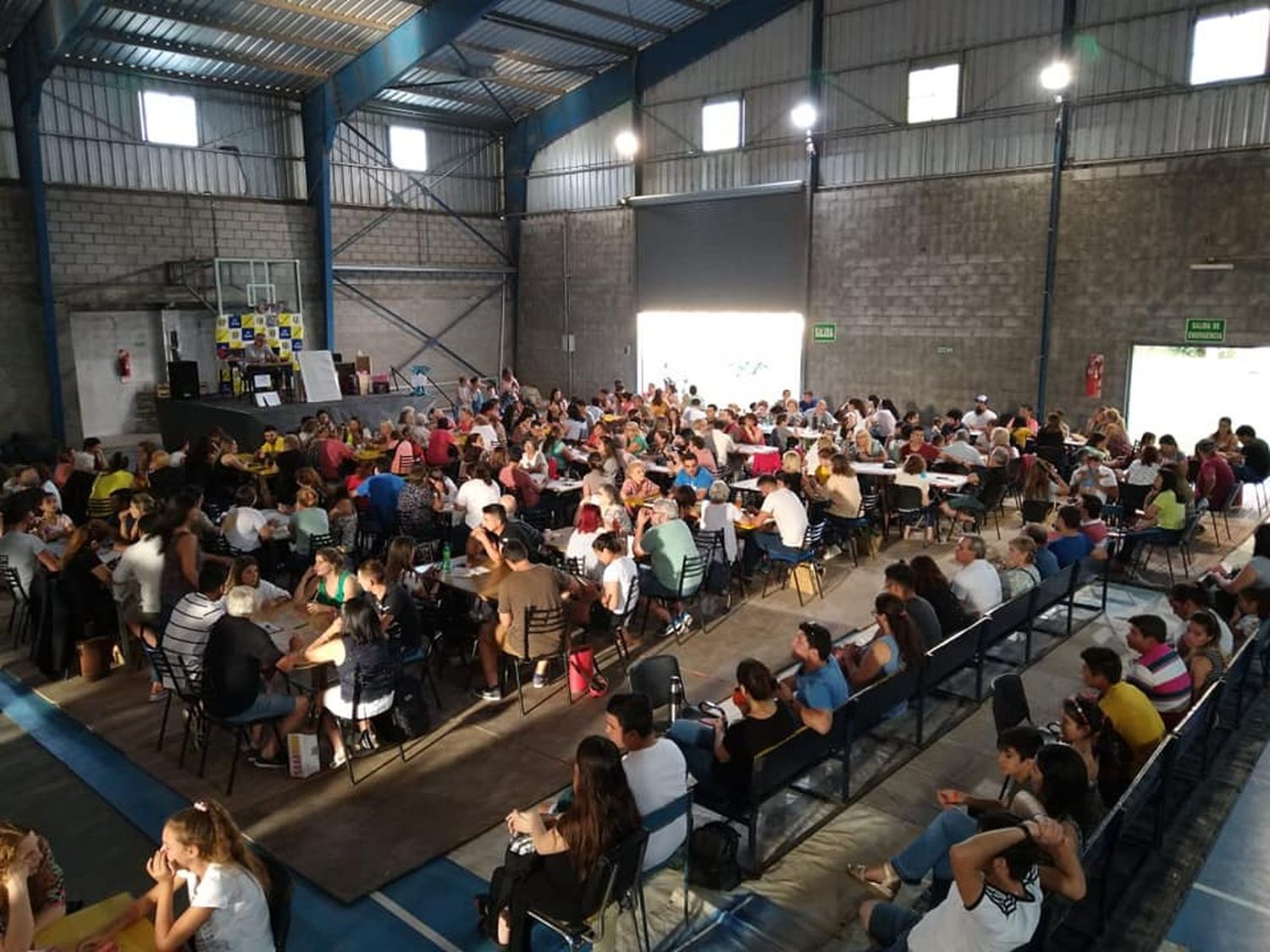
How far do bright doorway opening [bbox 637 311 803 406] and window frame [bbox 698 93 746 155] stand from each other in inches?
130

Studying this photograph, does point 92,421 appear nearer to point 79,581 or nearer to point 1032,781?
point 79,581

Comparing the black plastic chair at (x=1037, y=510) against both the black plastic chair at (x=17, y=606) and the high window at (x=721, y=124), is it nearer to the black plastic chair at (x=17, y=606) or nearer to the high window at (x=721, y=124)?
the black plastic chair at (x=17, y=606)

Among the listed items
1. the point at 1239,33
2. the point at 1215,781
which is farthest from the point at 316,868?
the point at 1239,33

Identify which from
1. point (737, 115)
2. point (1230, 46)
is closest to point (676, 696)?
point (1230, 46)

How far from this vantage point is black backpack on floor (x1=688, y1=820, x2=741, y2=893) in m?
4.79

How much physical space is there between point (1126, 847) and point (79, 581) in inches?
291

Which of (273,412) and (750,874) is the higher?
(273,412)

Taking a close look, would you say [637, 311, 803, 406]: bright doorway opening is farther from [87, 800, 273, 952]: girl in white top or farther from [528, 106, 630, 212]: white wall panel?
[87, 800, 273, 952]: girl in white top

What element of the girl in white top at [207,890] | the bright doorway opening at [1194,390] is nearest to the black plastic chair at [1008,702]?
the girl in white top at [207,890]

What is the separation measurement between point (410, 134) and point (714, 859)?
786 inches

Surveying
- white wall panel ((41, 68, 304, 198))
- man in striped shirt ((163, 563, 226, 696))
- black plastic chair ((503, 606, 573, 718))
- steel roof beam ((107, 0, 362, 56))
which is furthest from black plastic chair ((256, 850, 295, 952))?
white wall panel ((41, 68, 304, 198))

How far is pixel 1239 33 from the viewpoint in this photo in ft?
45.3

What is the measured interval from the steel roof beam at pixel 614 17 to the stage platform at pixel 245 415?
26.4 ft

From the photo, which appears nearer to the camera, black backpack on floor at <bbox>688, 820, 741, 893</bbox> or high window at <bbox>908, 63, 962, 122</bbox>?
black backpack on floor at <bbox>688, 820, 741, 893</bbox>
